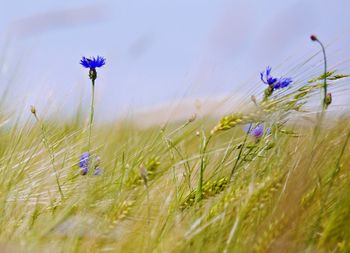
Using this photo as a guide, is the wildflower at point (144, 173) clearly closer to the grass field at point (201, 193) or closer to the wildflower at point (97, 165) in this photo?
the grass field at point (201, 193)

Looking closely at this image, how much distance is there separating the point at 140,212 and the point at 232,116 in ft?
0.91

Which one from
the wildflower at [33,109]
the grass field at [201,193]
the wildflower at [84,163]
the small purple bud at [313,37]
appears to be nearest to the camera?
the grass field at [201,193]

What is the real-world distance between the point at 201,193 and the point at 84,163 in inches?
14.0

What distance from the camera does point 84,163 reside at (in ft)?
5.15

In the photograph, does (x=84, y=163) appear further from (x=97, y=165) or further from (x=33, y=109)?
(x=33, y=109)

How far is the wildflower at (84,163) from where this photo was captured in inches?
59.4

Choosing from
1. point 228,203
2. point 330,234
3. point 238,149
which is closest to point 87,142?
point 238,149

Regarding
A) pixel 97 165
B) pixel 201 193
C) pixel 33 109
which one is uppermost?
pixel 33 109

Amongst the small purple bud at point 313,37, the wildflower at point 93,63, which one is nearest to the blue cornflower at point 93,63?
the wildflower at point 93,63

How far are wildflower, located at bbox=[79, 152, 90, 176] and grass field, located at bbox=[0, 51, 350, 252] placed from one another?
0.5 inches

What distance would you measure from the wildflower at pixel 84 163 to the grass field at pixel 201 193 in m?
0.01

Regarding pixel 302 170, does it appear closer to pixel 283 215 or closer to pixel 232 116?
pixel 283 215

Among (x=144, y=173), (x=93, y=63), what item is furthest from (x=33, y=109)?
(x=144, y=173)

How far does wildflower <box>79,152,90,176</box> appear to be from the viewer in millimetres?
1508
